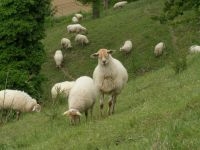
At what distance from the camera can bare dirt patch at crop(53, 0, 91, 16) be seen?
66188mm

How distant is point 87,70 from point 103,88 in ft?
66.1

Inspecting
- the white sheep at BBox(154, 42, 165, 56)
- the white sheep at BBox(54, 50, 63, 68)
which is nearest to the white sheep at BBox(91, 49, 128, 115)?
the white sheep at BBox(154, 42, 165, 56)

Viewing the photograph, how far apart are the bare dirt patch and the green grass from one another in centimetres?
1975

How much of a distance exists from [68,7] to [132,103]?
54.9m

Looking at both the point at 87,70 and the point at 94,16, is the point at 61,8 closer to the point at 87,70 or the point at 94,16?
the point at 94,16

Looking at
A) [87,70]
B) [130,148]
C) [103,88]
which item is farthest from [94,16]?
[130,148]

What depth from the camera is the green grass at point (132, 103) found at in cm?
946

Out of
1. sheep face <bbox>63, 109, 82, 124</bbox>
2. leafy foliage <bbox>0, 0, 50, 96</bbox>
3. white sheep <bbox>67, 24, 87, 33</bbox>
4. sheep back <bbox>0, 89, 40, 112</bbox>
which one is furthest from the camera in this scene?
white sheep <bbox>67, 24, 87, 33</bbox>

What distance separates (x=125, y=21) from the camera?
42406 millimetres

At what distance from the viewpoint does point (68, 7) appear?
70.3 m

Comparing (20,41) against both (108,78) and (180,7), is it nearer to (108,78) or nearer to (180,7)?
(180,7)

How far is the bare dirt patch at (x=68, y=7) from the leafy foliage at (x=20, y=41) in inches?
1342

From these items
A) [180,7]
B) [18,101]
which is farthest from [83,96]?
[180,7]

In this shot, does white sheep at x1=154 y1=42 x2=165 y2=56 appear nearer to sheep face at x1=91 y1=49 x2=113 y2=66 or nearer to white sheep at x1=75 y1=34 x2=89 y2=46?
white sheep at x1=75 y1=34 x2=89 y2=46
